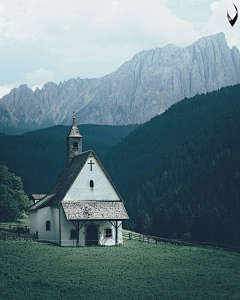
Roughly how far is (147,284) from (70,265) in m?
9.39

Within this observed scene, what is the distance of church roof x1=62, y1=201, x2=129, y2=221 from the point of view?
61.0 metres

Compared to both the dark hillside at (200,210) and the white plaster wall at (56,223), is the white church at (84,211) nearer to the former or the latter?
the white plaster wall at (56,223)

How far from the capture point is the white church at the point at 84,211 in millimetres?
61406

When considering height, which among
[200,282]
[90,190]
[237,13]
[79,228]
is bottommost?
[200,282]

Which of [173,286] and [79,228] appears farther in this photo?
[79,228]

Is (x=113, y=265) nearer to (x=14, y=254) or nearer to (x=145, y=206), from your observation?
(x=14, y=254)

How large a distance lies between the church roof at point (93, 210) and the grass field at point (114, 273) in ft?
13.9

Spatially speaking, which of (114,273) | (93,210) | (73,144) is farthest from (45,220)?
(114,273)

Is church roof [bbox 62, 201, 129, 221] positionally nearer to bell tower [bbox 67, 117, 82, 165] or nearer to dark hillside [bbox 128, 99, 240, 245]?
bell tower [bbox 67, 117, 82, 165]

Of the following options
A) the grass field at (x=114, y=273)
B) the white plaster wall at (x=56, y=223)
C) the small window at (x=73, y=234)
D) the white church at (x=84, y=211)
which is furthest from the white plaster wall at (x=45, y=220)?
the grass field at (x=114, y=273)

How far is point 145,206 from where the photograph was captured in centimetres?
18662

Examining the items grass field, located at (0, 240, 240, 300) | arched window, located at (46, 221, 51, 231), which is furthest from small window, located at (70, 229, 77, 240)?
arched window, located at (46, 221, 51, 231)

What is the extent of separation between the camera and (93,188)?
64.8 metres

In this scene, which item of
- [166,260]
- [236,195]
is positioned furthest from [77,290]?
[236,195]
